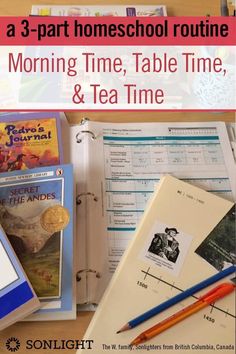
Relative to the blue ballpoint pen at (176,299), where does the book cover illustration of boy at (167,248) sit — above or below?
above

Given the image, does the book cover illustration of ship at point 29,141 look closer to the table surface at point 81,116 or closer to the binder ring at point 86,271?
the table surface at point 81,116

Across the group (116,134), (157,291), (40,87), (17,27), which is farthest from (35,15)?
(157,291)

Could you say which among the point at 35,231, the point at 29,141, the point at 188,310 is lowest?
the point at 188,310

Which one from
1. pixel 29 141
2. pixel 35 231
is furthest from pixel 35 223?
pixel 29 141

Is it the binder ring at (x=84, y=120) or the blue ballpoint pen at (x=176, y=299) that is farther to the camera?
the binder ring at (x=84, y=120)

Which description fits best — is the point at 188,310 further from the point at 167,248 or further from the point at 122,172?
the point at 122,172

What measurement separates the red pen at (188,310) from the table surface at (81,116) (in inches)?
3.0

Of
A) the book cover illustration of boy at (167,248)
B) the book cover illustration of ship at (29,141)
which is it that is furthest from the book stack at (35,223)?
the book cover illustration of boy at (167,248)

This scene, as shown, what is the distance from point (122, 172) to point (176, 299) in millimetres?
212

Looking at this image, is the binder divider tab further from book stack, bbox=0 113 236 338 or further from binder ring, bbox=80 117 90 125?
binder ring, bbox=80 117 90 125

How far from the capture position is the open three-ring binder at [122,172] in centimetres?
59

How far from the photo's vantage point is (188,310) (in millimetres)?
526

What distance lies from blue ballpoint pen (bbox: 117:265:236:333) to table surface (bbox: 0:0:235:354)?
6cm

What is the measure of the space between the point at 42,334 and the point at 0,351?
0.17 ft
